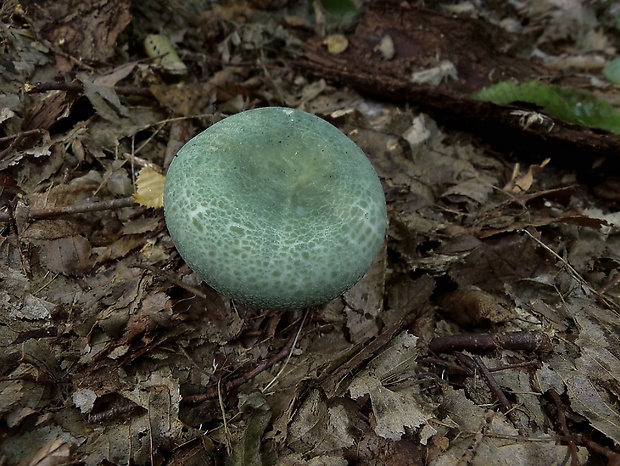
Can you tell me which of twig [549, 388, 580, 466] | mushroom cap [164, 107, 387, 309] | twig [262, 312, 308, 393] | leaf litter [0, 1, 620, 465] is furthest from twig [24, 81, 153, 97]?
twig [549, 388, 580, 466]

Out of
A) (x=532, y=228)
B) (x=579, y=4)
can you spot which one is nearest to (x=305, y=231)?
(x=532, y=228)

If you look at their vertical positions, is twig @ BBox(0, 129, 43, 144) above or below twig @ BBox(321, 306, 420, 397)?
above

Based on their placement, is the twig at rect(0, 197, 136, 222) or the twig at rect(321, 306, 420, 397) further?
the twig at rect(0, 197, 136, 222)

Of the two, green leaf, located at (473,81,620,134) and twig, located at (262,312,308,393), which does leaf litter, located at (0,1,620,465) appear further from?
green leaf, located at (473,81,620,134)

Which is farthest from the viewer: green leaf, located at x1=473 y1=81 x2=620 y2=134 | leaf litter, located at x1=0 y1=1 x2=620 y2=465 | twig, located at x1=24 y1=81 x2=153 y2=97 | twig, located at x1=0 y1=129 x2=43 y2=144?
green leaf, located at x1=473 y1=81 x2=620 y2=134

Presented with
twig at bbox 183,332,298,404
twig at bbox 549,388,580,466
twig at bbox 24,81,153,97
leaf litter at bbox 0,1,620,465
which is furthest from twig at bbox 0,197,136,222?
twig at bbox 549,388,580,466

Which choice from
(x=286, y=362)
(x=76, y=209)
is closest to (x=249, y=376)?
(x=286, y=362)

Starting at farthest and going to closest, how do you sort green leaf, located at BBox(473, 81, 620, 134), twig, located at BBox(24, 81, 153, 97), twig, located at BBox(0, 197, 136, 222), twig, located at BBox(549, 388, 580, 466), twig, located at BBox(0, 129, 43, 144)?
Result: 1. green leaf, located at BBox(473, 81, 620, 134)
2. twig, located at BBox(24, 81, 153, 97)
3. twig, located at BBox(0, 129, 43, 144)
4. twig, located at BBox(0, 197, 136, 222)
5. twig, located at BBox(549, 388, 580, 466)

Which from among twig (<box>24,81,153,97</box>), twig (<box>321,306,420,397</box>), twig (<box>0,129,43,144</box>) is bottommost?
twig (<box>321,306,420,397</box>)
